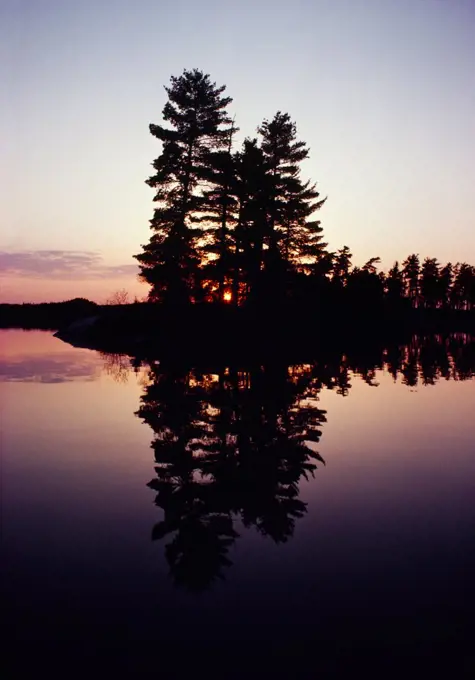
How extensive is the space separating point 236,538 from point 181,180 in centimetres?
3101

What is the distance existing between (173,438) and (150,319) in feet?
80.5

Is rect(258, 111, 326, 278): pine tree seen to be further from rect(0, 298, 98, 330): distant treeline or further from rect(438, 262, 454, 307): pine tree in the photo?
rect(438, 262, 454, 307): pine tree

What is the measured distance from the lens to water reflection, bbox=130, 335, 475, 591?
4.75m

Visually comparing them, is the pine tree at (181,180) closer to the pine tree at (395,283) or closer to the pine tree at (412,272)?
the pine tree at (395,283)

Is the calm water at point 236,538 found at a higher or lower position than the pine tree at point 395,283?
lower

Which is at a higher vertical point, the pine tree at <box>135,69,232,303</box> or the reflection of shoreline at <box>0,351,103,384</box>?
the pine tree at <box>135,69,232,303</box>

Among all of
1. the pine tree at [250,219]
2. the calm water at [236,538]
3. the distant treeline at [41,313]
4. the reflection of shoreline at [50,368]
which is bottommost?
the calm water at [236,538]

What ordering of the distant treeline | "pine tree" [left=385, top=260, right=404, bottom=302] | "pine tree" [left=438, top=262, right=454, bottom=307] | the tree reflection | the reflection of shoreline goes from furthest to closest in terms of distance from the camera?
"pine tree" [left=438, top=262, right=454, bottom=307] < "pine tree" [left=385, top=260, right=404, bottom=302] < the distant treeline < the reflection of shoreline < the tree reflection

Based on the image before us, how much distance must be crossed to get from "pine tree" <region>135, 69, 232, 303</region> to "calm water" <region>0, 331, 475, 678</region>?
22015 mm

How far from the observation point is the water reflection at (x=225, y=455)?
15.6 feet

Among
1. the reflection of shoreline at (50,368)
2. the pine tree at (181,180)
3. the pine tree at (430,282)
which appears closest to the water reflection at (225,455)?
the reflection of shoreline at (50,368)

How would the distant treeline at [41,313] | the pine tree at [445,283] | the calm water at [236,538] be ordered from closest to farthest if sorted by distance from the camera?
the calm water at [236,538], the distant treeline at [41,313], the pine tree at [445,283]

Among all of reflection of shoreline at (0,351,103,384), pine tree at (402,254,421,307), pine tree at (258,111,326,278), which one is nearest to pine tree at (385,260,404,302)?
pine tree at (402,254,421,307)

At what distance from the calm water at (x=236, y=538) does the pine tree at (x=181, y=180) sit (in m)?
22.0
